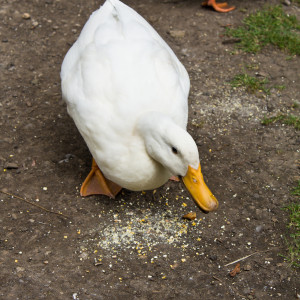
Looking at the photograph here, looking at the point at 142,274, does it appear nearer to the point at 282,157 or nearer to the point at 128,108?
the point at 128,108

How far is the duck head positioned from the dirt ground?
611mm

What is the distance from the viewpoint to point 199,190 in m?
3.20

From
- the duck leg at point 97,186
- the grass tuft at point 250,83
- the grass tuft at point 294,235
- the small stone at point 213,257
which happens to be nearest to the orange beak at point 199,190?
the small stone at point 213,257

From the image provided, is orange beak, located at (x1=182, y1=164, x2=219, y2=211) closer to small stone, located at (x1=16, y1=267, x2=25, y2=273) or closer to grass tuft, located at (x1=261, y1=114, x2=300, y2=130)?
small stone, located at (x1=16, y1=267, x2=25, y2=273)

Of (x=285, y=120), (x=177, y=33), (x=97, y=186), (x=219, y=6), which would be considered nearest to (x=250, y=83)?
(x=285, y=120)

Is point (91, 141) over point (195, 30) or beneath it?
over

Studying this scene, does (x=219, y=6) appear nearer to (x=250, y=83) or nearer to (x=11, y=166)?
(x=250, y=83)

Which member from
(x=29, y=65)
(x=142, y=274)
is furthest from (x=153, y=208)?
(x=29, y=65)

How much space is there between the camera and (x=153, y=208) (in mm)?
3914

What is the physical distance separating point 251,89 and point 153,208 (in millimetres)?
1901

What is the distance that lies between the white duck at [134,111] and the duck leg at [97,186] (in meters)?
0.51

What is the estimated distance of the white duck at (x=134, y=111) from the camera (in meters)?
3.17

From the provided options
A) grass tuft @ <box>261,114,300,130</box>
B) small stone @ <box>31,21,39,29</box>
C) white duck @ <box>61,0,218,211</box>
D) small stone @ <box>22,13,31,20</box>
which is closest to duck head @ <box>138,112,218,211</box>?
white duck @ <box>61,0,218,211</box>

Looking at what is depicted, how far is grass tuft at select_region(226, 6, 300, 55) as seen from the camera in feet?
18.6
